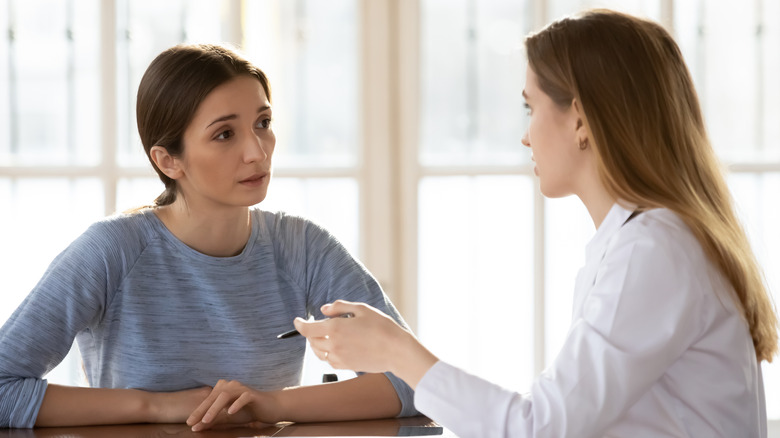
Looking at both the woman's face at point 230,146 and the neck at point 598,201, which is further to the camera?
the woman's face at point 230,146

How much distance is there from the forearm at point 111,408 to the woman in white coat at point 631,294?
0.36 meters

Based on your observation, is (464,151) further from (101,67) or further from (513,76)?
(101,67)

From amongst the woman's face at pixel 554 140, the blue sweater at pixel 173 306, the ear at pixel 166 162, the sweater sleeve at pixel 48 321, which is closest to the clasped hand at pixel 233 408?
the blue sweater at pixel 173 306

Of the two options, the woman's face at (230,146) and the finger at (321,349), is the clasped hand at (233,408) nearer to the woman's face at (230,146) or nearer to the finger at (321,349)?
the finger at (321,349)

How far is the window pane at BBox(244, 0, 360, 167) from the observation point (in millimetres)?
3635

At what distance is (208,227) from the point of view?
1954 mm

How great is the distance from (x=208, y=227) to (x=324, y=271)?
0.28 m

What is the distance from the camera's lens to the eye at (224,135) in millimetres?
1874

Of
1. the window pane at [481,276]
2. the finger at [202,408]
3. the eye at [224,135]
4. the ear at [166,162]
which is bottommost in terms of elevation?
the window pane at [481,276]

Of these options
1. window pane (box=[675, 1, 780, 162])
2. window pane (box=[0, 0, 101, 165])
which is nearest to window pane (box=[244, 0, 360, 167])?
window pane (box=[0, 0, 101, 165])

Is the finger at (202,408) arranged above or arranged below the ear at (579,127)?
below

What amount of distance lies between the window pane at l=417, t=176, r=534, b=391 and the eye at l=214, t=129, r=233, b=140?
1.89 meters

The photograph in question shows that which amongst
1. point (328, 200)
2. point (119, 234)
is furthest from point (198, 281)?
point (328, 200)

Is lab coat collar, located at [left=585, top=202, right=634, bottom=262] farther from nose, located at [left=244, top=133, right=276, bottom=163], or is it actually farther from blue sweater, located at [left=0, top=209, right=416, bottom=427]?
nose, located at [left=244, top=133, right=276, bottom=163]
